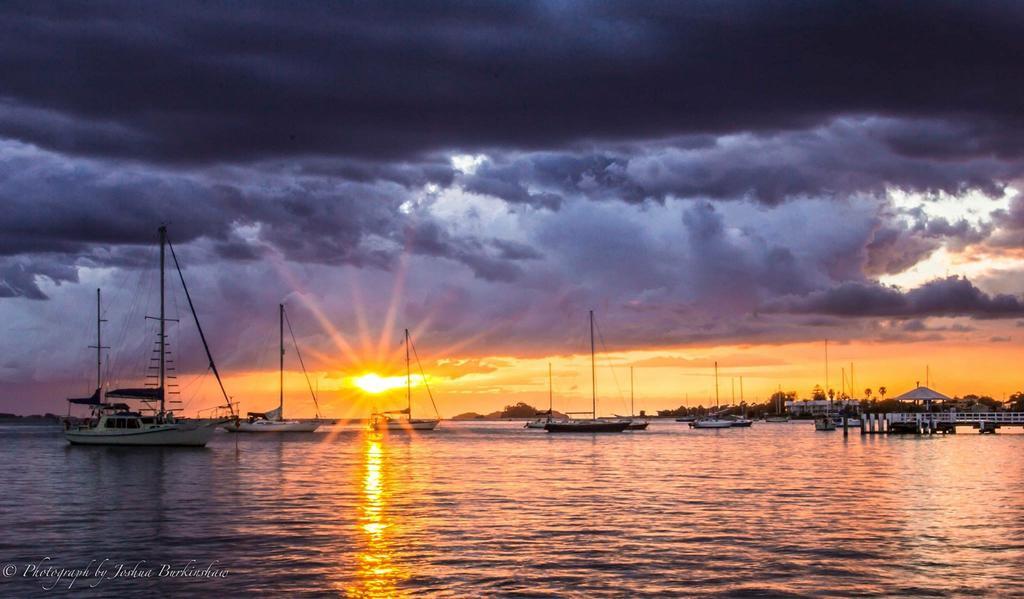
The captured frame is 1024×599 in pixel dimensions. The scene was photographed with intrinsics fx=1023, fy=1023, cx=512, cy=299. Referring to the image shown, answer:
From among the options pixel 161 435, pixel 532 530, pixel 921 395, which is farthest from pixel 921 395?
pixel 532 530

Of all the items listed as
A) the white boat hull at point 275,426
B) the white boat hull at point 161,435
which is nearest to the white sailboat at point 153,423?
the white boat hull at point 161,435

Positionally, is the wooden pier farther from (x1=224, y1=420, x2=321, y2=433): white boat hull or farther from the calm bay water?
(x1=224, y1=420, x2=321, y2=433): white boat hull

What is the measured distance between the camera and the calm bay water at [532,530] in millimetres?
30375

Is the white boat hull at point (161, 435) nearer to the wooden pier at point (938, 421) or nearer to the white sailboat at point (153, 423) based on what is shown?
the white sailboat at point (153, 423)

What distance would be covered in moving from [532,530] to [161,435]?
73.0 meters

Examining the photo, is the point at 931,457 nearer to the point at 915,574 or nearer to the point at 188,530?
the point at 915,574

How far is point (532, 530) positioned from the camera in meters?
41.0

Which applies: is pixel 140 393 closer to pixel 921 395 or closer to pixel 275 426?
pixel 275 426

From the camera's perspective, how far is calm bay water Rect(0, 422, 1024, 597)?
30.4 m

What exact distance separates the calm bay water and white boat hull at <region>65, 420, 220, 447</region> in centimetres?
2516

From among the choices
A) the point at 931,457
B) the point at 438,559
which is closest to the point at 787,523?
the point at 438,559

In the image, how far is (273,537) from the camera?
39.5 metres

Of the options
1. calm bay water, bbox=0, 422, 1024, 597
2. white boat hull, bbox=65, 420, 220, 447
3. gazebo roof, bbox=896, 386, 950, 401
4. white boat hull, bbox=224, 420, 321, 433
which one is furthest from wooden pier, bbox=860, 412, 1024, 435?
white boat hull, bbox=224, 420, 321, 433

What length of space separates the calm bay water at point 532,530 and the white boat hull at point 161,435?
25161 mm
